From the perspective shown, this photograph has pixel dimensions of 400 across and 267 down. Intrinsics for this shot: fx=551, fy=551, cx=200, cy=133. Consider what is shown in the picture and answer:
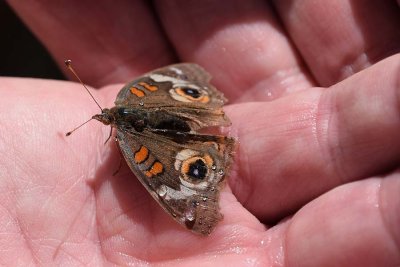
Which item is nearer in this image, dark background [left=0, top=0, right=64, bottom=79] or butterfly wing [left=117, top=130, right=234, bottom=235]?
butterfly wing [left=117, top=130, right=234, bottom=235]

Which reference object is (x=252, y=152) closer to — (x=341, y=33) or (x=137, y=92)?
(x=137, y=92)

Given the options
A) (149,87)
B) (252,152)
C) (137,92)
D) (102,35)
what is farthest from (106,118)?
(102,35)

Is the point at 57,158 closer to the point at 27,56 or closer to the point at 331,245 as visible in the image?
the point at 331,245

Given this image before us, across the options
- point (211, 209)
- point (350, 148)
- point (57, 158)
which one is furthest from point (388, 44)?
point (57, 158)

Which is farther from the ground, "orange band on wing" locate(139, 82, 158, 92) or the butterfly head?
the butterfly head

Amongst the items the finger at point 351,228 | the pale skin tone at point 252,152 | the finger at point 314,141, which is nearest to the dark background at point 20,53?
the pale skin tone at point 252,152

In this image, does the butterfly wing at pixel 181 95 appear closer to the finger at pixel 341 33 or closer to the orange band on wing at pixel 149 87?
the orange band on wing at pixel 149 87

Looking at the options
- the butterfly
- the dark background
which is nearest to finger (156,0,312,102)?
the butterfly

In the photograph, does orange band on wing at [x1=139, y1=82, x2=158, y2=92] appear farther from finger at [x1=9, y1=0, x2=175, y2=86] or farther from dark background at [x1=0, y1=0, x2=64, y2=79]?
dark background at [x1=0, y1=0, x2=64, y2=79]
